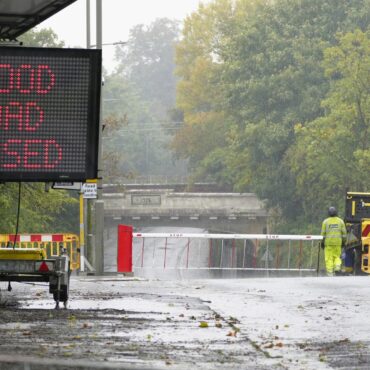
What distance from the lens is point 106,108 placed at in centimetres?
17112

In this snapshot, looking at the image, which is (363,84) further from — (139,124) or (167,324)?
(139,124)

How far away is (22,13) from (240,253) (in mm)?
60518

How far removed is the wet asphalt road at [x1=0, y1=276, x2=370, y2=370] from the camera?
464 inches

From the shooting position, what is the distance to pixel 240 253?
79062mm

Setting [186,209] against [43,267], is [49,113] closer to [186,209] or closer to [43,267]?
[43,267]

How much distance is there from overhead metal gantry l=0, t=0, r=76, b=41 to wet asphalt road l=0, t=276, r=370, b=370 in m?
3.43

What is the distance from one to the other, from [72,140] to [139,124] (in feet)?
519

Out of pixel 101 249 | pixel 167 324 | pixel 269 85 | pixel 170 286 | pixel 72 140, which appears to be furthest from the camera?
pixel 269 85

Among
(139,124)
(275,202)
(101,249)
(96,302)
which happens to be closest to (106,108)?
(139,124)

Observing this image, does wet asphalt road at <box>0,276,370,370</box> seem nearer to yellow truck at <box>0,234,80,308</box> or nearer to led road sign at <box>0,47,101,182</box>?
yellow truck at <box>0,234,80,308</box>

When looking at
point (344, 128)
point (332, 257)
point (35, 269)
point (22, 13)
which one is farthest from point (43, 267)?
point (344, 128)

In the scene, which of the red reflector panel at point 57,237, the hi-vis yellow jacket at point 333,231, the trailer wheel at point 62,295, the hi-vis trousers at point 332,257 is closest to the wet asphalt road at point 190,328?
the trailer wheel at point 62,295

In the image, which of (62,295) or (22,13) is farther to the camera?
(22,13)

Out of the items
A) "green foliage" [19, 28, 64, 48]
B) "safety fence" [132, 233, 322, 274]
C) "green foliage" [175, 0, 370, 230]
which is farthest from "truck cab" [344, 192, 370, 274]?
"green foliage" [19, 28, 64, 48]
